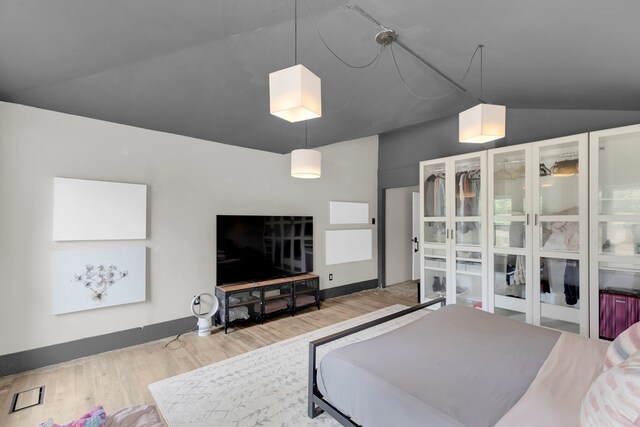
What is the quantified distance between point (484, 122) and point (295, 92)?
5.09 ft

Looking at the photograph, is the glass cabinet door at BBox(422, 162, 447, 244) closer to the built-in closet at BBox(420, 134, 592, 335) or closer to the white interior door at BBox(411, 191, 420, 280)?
the built-in closet at BBox(420, 134, 592, 335)

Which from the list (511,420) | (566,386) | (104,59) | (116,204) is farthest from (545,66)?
(116,204)

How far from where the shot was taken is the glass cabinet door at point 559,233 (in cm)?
309

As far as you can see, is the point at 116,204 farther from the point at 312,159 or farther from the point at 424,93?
the point at 424,93

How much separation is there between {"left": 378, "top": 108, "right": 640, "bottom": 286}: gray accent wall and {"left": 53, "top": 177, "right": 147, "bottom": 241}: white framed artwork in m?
4.05

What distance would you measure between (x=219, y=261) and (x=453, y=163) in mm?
3452

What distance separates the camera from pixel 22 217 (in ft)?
8.36

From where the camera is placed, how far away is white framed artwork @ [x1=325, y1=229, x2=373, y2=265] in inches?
195

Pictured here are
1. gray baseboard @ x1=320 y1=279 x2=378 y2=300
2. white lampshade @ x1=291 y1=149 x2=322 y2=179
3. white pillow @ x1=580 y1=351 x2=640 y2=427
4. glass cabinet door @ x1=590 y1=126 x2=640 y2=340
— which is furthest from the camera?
gray baseboard @ x1=320 y1=279 x2=378 y2=300

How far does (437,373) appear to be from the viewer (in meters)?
1.50

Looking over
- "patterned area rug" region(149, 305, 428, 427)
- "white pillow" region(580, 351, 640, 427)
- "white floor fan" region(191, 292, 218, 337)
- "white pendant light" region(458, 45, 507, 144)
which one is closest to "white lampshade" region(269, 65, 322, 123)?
"white pendant light" region(458, 45, 507, 144)

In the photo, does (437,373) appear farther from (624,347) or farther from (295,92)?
(295,92)

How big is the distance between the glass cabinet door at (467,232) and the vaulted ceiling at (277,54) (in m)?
1.00

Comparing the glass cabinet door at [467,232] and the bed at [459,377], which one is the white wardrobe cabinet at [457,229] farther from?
the bed at [459,377]
